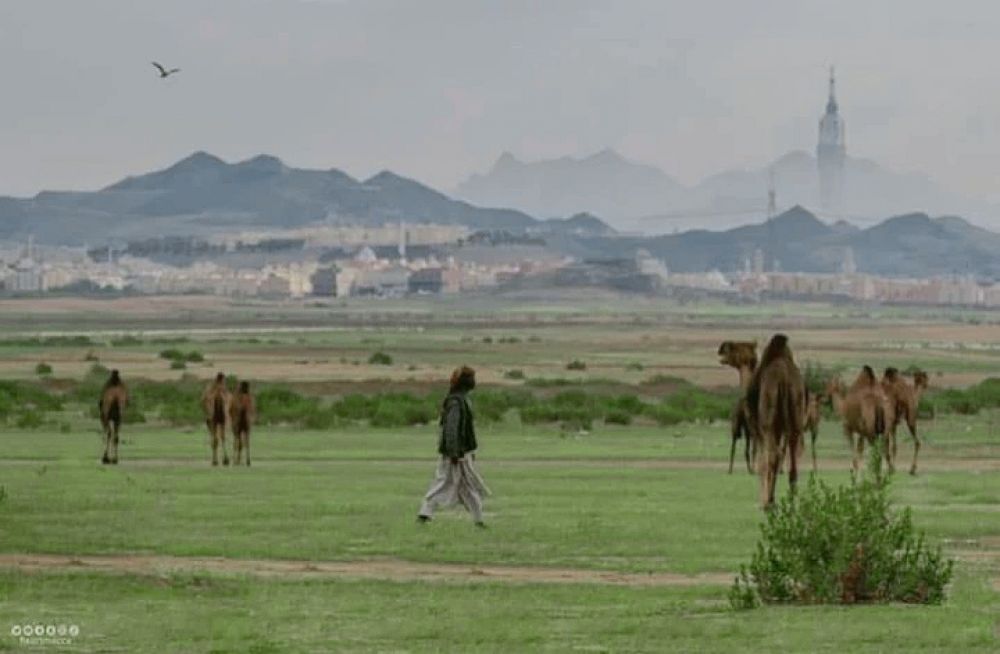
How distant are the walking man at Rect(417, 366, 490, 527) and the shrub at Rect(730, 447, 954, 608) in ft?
23.5

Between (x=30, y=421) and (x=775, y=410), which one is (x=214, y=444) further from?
(x=30, y=421)

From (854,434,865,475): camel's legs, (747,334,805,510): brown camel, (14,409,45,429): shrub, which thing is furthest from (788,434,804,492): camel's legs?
(14,409,45,429): shrub

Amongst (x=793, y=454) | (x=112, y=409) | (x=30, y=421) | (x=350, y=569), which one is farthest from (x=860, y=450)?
(x=30, y=421)

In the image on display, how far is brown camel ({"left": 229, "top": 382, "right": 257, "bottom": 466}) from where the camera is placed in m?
37.8

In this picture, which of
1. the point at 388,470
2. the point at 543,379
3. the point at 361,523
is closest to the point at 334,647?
the point at 361,523

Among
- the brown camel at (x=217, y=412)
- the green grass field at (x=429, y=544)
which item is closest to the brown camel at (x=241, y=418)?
the brown camel at (x=217, y=412)

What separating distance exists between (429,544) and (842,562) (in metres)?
6.08

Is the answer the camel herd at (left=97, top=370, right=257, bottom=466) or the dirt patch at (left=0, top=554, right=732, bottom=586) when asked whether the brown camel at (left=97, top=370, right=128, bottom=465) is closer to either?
the camel herd at (left=97, top=370, right=257, bottom=466)

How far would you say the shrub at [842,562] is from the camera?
1859 cm

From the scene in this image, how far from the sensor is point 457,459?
85.2ft

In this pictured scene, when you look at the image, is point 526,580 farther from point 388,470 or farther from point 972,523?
point 388,470

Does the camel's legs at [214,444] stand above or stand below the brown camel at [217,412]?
below

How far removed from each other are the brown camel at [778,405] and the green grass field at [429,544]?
0.76 m

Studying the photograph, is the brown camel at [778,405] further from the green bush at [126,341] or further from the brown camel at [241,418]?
the green bush at [126,341]
